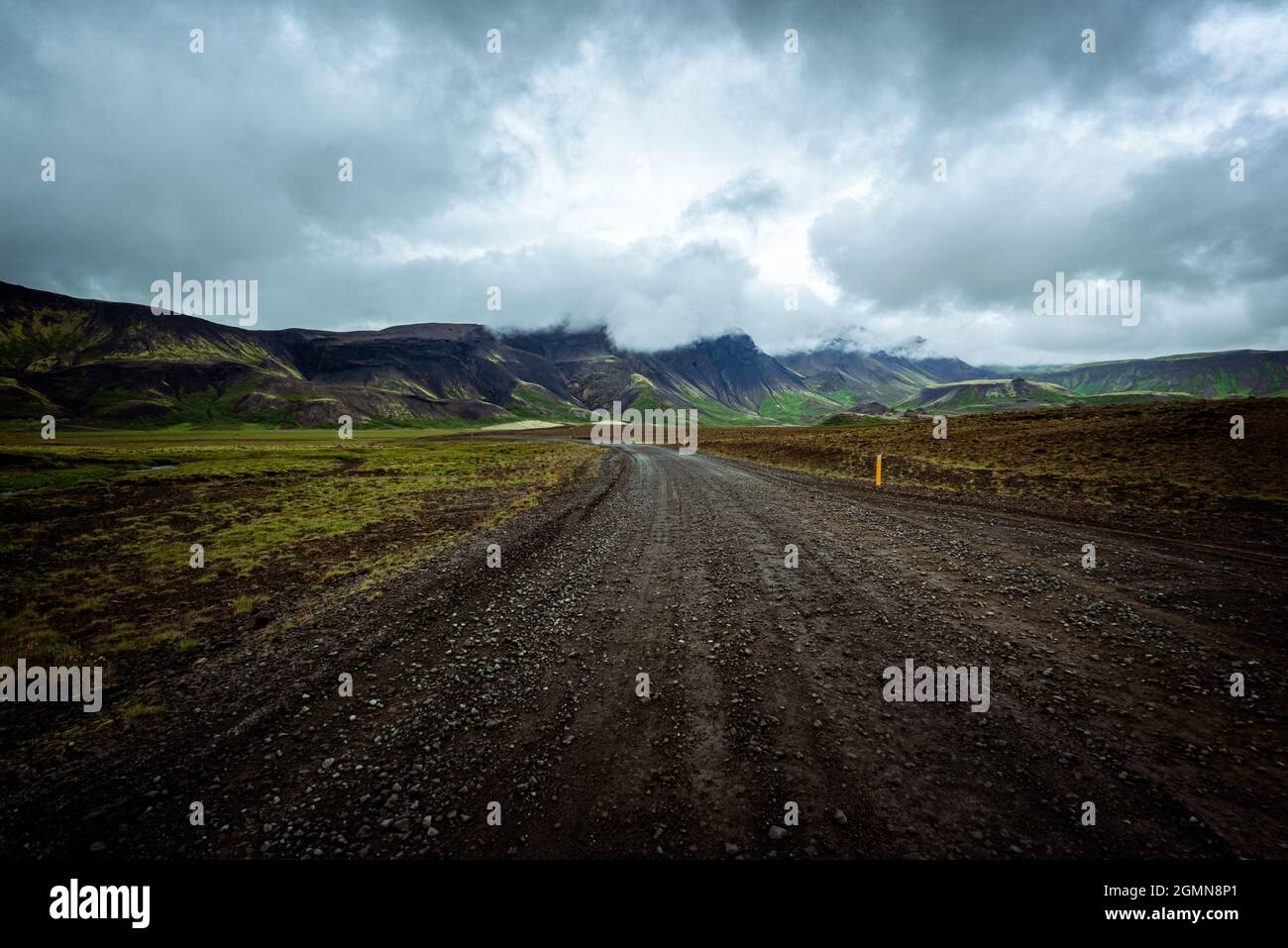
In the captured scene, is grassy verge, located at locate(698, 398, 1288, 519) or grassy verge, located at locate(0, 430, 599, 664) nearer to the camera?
grassy verge, located at locate(0, 430, 599, 664)

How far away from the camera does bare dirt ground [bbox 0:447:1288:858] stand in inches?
166

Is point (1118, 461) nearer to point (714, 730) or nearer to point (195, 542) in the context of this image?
point (714, 730)

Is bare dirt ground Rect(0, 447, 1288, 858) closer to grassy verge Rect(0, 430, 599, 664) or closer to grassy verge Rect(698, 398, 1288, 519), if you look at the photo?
grassy verge Rect(0, 430, 599, 664)

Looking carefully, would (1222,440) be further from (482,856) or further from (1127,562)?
(482,856)

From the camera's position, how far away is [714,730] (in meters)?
5.70

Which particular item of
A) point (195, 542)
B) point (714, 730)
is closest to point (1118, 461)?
point (714, 730)

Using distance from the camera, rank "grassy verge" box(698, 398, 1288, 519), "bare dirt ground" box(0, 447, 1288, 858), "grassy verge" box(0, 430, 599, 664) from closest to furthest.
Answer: "bare dirt ground" box(0, 447, 1288, 858) → "grassy verge" box(0, 430, 599, 664) → "grassy verge" box(698, 398, 1288, 519)

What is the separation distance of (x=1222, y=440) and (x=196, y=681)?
4570cm

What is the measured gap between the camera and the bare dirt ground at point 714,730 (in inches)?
166

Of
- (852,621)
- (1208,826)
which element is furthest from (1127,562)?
(1208,826)

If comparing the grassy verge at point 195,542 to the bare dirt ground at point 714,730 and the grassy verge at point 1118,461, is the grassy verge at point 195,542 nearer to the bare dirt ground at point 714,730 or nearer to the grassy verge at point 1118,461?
the bare dirt ground at point 714,730

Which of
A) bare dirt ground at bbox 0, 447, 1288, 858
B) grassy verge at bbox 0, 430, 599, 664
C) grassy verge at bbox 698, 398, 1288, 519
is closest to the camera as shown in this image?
bare dirt ground at bbox 0, 447, 1288, 858

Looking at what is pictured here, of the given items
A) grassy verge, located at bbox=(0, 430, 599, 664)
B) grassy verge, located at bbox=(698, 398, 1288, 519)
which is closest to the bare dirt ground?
grassy verge, located at bbox=(0, 430, 599, 664)

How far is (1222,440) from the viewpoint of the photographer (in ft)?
85.6
